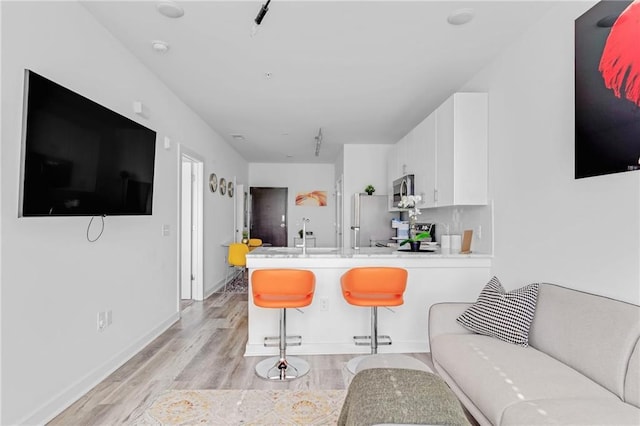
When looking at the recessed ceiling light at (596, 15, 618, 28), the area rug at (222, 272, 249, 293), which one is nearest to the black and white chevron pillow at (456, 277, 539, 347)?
the recessed ceiling light at (596, 15, 618, 28)

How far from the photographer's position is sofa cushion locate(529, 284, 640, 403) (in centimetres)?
162

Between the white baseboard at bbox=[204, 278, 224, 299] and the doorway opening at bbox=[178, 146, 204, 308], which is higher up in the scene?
the doorway opening at bbox=[178, 146, 204, 308]

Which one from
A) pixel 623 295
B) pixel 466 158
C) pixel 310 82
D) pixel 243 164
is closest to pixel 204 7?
pixel 310 82

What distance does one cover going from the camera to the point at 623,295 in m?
1.85

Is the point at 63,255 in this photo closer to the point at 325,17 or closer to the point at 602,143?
the point at 325,17

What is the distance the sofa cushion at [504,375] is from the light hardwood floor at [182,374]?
978 mm

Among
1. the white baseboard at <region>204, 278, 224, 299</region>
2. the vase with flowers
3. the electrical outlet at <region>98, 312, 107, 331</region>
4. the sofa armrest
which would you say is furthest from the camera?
the white baseboard at <region>204, 278, 224, 299</region>

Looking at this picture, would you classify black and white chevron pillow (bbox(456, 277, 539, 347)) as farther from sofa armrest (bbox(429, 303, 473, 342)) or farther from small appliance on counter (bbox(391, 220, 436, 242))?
small appliance on counter (bbox(391, 220, 436, 242))

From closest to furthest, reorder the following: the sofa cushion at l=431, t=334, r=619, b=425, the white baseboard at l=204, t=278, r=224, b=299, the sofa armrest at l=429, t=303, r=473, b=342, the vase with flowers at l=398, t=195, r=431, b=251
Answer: the sofa cushion at l=431, t=334, r=619, b=425 < the sofa armrest at l=429, t=303, r=473, b=342 < the vase with flowers at l=398, t=195, r=431, b=251 < the white baseboard at l=204, t=278, r=224, b=299

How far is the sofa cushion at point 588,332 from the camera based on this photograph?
1.62 metres

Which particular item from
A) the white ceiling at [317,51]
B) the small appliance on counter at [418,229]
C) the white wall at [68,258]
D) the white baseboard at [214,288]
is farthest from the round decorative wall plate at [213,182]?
the small appliance on counter at [418,229]

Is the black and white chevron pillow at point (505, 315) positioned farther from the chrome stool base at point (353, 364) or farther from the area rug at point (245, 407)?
the area rug at point (245, 407)

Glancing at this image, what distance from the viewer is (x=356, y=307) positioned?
3.36 m

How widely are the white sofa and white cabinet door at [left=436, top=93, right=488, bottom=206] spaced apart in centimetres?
120
